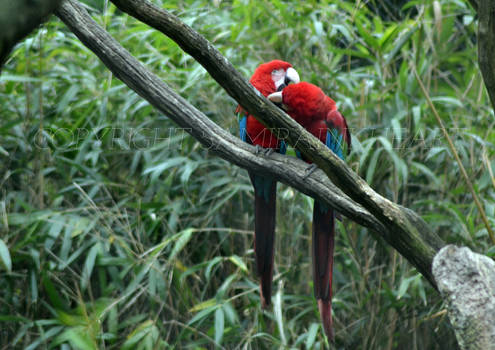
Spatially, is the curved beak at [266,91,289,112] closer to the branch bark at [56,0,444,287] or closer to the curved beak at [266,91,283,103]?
the curved beak at [266,91,283,103]

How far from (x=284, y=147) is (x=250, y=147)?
18 centimetres

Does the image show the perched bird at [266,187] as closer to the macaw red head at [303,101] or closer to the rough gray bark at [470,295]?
the macaw red head at [303,101]

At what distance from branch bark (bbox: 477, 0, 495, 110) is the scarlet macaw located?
313mm

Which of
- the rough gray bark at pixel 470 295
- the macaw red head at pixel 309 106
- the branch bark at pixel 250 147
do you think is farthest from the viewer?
the macaw red head at pixel 309 106

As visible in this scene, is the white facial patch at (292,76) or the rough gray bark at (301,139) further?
the white facial patch at (292,76)

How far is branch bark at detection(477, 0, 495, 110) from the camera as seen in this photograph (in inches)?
35.7

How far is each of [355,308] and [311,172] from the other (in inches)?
27.6

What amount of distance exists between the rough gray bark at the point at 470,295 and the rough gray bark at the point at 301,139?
0.19m

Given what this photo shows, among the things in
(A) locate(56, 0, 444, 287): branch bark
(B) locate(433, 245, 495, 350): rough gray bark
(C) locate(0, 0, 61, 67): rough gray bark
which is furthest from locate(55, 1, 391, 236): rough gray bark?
(C) locate(0, 0, 61, 67): rough gray bark

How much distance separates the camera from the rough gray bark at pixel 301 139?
2.35 feet

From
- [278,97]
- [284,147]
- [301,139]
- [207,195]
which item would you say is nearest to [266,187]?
[284,147]

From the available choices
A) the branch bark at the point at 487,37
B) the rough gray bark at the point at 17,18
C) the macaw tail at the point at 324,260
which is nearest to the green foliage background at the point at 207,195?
the macaw tail at the point at 324,260

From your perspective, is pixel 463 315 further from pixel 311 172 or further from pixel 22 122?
pixel 22 122

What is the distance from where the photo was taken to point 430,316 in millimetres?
1390
